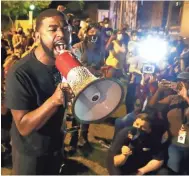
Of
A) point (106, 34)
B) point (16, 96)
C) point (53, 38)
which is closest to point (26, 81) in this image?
point (16, 96)

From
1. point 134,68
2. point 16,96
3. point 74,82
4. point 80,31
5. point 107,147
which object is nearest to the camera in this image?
point 74,82

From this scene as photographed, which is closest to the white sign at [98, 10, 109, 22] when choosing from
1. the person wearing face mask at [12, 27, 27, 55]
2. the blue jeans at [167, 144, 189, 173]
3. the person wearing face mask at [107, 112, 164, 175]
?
the person wearing face mask at [12, 27, 27, 55]

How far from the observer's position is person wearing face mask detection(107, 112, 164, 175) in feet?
5.36

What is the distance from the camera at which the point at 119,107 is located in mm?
1271

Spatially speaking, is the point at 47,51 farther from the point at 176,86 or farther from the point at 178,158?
the point at 178,158

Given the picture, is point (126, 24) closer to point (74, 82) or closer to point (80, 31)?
point (80, 31)

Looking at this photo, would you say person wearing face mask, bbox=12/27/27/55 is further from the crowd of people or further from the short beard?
the short beard

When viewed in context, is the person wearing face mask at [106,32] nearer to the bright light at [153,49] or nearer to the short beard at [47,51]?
the bright light at [153,49]

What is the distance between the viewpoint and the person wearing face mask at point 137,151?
1.63 meters

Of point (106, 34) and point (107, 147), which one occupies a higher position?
point (106, 34)

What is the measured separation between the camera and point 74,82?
0.99 meters

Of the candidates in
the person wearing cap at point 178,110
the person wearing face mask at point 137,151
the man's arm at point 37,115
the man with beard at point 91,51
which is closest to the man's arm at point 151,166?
the person wearing face mask at point 137,151

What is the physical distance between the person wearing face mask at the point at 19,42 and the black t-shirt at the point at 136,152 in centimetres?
71

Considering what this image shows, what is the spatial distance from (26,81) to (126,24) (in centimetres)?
67
